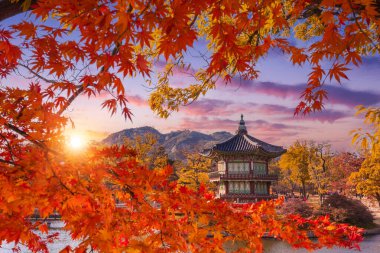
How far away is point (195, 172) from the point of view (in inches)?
1238

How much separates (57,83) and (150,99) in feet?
12.5

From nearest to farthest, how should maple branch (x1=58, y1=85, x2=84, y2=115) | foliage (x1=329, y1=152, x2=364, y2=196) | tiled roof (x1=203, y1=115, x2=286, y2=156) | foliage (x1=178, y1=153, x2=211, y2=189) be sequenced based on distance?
maple branch (x1=58, y1=85, x2=84, y2=115) → foliage (x1=178, y1=153, x2=211, y2=189) → tiled roof (x1=203, y1=115, x2=286, y2=156) → foliage (x1=329, y1=152, x2=364, y2=196)

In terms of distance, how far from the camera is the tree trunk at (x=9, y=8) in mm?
2938

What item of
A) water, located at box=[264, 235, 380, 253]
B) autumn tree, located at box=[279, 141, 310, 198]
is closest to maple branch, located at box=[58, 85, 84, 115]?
water, located at box=[264, 235, 380, 253]

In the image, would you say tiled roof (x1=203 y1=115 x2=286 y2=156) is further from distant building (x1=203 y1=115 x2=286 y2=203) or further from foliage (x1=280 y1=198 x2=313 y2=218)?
foliage (x1=280 y1=198 x2=313 y2=218)

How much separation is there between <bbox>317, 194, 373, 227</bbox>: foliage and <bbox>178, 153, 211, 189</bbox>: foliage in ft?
31.2

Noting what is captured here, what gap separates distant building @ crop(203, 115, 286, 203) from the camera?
31413mm

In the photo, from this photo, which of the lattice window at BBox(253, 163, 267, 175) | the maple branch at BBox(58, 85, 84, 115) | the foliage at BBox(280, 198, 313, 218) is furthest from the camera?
the lattice window at BBox(253, 163, 267, 175)

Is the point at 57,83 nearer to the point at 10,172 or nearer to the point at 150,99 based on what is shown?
the point at 10,172

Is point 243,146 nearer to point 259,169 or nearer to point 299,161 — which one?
point 259,169

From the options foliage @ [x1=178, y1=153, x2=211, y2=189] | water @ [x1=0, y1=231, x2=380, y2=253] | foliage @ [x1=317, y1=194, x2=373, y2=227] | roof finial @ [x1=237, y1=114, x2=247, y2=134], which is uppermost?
roof finial @ [x1=237, y1=114, x2=247, y2=134]

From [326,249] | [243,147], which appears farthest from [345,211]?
[243,147]

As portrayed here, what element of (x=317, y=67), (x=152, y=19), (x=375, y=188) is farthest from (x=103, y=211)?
(x=375, y=188)

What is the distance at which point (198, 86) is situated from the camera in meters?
7.21
